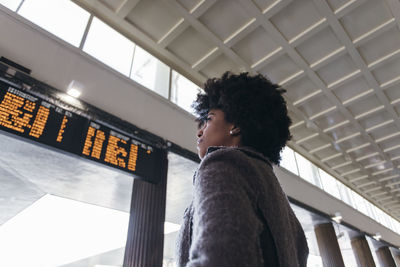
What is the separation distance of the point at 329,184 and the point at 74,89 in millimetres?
10687

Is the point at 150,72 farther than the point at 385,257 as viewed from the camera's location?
No

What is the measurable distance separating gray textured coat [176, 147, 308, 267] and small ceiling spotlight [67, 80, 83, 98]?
3.46 meters

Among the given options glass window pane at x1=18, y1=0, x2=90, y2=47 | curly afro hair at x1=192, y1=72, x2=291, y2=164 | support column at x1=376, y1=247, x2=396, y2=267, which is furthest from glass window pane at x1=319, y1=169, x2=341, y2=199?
curly afro hair at x1=192, y1=72, x2=291, y2=164

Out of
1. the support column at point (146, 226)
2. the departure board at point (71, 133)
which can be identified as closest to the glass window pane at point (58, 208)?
the departure board at point (71, 133)

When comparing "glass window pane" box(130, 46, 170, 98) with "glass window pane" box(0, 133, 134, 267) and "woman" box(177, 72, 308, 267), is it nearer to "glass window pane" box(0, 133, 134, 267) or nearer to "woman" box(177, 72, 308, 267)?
"glass window pane" box(0, 133, 134, 267)

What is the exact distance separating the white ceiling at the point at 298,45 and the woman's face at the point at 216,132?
5.00m

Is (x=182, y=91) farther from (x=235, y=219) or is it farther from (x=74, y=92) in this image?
(x=235, y=219)

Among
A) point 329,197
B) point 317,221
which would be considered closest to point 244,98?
point 317,221

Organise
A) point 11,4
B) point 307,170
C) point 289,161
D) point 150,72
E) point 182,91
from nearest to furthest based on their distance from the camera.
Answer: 1. point 11,4
2. point 150,72
3. point 182,91
4. point 289,161
5. point 307,170

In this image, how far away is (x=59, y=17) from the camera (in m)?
4.39

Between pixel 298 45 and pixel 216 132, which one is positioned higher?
pixel 298 45

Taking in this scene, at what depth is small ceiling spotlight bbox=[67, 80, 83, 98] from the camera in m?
3.74

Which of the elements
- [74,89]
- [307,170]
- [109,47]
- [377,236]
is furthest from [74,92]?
[377,236]

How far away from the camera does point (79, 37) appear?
14.6ft
